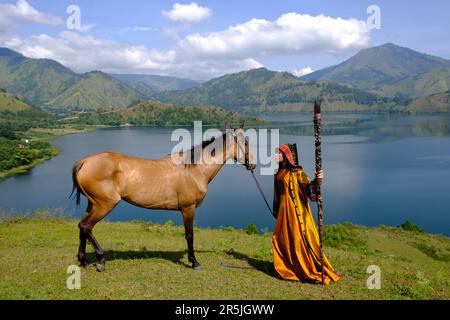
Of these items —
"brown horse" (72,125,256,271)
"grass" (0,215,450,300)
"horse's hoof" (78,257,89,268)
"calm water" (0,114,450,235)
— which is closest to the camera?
"grass" (0,215,450,300)

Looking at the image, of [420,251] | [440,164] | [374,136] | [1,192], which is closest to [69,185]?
[1,192]

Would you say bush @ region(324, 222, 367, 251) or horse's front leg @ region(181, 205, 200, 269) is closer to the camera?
horse's front leg @ region(181, 205, 200, 269)

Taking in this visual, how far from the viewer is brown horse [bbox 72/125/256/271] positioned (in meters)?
6.87

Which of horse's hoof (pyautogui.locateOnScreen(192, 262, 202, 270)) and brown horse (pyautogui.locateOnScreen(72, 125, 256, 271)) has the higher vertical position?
brown horse (pyautogui.locateOnScreen(72, 125, 256, 271))

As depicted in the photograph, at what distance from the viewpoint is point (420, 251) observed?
1001 inches

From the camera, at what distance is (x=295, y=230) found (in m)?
7.31

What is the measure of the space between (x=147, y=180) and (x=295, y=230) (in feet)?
9.84

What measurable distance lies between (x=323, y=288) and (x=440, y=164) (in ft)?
265

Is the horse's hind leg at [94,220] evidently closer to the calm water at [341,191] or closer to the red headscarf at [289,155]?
the red headscarf at [289,155]

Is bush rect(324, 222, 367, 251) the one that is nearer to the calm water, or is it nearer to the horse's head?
the calm water

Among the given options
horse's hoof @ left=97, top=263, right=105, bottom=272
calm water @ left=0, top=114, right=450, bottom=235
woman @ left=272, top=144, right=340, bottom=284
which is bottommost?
calm water @ left=0, top=114, right=450, bottom=235

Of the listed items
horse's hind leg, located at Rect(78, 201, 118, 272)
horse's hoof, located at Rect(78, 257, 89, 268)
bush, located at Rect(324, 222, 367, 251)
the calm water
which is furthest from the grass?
the calm water

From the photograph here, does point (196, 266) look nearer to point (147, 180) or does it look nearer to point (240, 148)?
point (147, 180)

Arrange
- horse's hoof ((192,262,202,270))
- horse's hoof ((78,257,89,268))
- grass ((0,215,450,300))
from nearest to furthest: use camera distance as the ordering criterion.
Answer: grass ((0,215,450,300)), horse's hoof ((78,257,89,268)), horse's hoof ((192,262,202,270))
